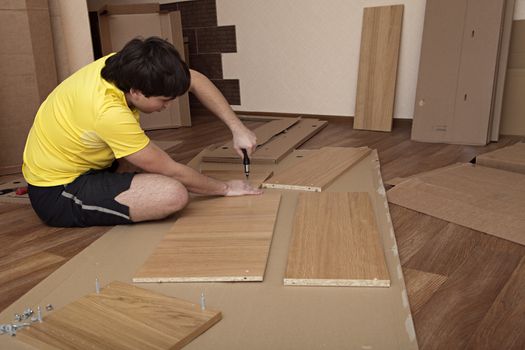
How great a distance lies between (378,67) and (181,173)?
105 inches

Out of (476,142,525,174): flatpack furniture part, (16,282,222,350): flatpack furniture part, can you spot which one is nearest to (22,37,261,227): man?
(16,282,222,350): flatpack furniture part

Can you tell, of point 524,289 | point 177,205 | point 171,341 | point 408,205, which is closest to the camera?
point 171,341

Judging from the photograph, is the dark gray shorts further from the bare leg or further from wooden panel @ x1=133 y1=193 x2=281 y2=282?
wooden panel @ x1=133 y1=193 x2=281 y2=282

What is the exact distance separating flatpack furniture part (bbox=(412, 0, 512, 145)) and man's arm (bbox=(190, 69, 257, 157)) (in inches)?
73.0

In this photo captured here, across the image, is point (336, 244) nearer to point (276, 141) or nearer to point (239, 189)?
point (239, 189)

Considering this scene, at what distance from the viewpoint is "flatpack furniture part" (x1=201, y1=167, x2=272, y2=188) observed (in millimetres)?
2613

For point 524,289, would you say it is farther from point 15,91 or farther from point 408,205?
point 15,91

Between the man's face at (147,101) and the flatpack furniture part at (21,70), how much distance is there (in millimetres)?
1663

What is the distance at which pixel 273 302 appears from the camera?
4.80ft

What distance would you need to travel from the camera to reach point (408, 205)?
229 centimetres

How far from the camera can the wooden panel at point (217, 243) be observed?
159cm

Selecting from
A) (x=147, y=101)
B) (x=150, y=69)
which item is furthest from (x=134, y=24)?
(x=150, y=69)

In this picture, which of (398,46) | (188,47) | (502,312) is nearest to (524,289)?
(502,312)

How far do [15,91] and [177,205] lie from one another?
71.7 inches
